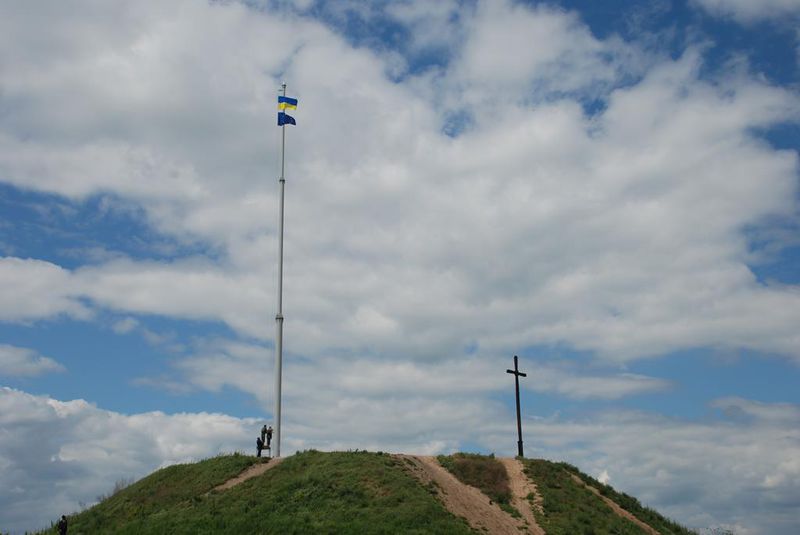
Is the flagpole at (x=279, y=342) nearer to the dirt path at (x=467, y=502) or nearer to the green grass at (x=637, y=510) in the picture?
the dirt path at (x=467, y=502)

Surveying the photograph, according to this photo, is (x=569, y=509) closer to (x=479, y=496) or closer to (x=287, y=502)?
(x=479, y=496)

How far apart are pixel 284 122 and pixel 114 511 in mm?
27321

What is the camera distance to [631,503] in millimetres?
48406

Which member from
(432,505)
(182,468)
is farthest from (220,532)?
(182,468)

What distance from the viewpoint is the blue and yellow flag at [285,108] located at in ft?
169

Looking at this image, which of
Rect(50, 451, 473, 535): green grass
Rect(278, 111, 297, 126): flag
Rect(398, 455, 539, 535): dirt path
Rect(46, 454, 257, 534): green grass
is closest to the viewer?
→ Rect(50, 451, 473, 535): green grass

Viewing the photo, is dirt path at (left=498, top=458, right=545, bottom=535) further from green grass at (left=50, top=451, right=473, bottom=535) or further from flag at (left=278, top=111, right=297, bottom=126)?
flag at (left=278, top=111, right=297, bottom=126)

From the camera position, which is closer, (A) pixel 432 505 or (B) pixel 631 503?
(A) pixel 432 505

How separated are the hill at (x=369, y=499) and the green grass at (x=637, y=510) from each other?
0.42ft

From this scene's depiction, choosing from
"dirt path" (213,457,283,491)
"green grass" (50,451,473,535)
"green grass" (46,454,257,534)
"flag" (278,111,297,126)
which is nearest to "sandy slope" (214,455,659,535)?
"dirt path" (213,457,283,491)

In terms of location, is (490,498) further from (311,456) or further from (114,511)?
(114,511)

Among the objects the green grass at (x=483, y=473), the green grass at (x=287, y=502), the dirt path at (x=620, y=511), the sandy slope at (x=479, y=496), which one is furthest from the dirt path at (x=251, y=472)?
the dirt path at (x=620, y=511)

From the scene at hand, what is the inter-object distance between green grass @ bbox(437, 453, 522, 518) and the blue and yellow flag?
2556cm

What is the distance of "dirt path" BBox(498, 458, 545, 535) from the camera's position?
4062cm
